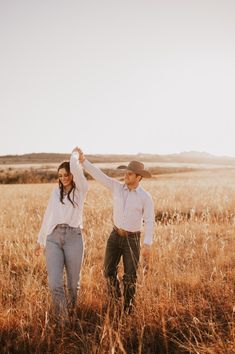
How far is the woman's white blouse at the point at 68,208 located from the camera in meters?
4.05

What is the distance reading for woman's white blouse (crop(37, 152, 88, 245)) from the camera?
4051mm

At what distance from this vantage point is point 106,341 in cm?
334

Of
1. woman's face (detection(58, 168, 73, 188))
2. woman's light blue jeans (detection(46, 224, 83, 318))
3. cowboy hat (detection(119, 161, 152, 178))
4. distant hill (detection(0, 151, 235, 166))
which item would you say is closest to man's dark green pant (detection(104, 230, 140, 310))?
woman's light blue jeans (detection(46, 224, 83, 318))

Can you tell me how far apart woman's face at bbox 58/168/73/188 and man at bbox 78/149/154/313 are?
274mm

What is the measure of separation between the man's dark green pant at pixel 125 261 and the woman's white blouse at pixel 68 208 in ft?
1.78

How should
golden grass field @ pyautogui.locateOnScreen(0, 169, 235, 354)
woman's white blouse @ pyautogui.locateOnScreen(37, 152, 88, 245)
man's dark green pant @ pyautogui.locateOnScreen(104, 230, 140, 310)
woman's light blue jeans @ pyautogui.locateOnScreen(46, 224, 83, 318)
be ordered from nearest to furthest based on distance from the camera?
golden grass field @ pyautogui.locateOnScreen(0, 169, 235, 354) < woman's light blue jeans @ pyautogui.locateOnScreen(46, 224, 83, 318) < woman's white blouse @ pyautogui.locateOnScreen(37, 152, 88, 245) < man's dark green pant @ pyautogui.locateOnScreen(104, 230, 140, 310)

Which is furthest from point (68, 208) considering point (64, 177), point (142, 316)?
point (142, 316)

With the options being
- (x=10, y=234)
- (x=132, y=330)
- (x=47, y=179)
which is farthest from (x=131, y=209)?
(x=47, y=179)

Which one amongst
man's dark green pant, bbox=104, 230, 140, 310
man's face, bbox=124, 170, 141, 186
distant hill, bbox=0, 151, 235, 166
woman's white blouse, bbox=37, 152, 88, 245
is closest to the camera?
woman's white blouse, bbox=37, 152, 88, 245

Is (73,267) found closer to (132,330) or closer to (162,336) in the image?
(132,330)

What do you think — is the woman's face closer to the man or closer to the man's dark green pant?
the man

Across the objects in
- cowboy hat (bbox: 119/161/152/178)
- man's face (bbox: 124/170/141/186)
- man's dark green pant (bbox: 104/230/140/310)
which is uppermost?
cowboy hat (bbox: 119/161/152/178)

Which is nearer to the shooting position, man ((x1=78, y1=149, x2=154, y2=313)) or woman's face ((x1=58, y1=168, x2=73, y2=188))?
woman's face ((x1=58, y1=168, x2=73, y2=188))

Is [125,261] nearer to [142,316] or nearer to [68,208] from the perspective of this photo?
[142,316]
